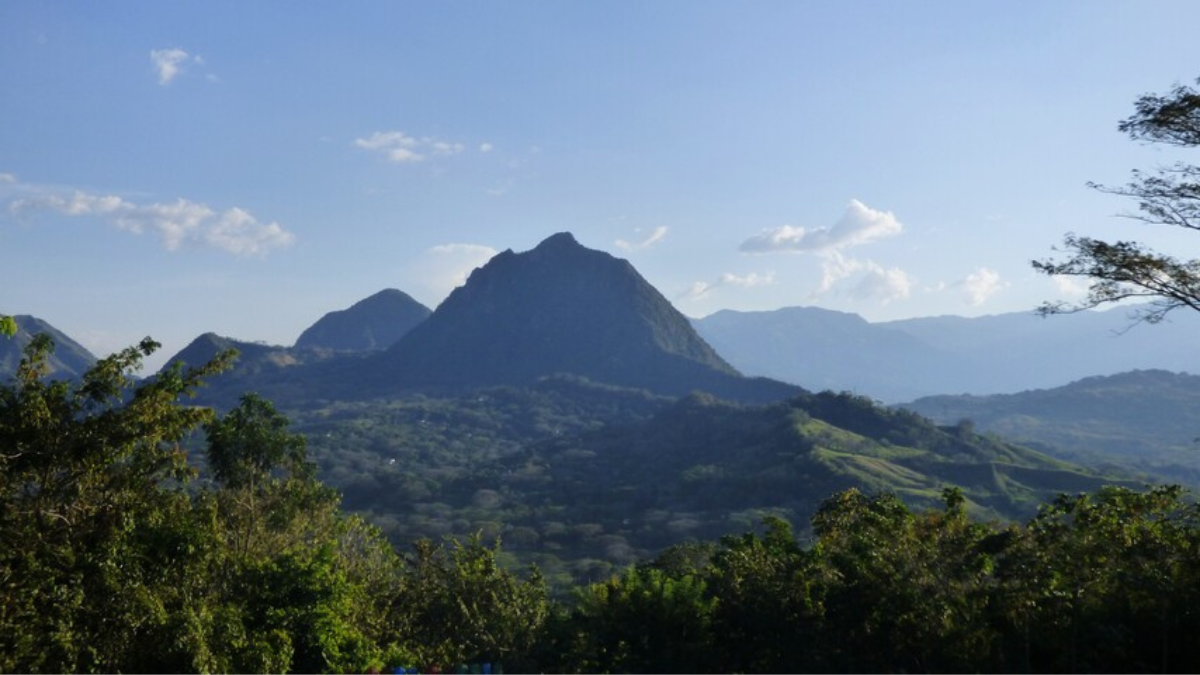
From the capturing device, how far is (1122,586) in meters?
10.3

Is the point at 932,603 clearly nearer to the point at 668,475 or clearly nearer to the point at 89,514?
the point at 89,514

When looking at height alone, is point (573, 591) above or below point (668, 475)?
above

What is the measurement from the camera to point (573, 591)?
16078mm

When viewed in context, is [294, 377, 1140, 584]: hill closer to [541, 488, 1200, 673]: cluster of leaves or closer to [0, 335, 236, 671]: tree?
[541, 488, 1200, 673]: cluster of leaves

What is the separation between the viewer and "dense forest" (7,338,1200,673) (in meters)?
9.89

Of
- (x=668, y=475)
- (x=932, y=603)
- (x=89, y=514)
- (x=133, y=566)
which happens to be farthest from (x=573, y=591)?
(x=668, y=475)

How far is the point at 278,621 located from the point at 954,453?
122 metres

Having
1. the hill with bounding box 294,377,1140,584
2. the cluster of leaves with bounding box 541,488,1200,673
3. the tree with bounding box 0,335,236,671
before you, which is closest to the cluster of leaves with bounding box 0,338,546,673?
the tree with bounding box 0,335,236,671

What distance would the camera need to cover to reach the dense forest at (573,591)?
32.4ft

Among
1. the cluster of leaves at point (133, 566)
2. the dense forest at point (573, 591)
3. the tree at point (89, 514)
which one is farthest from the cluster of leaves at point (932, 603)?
the tree at point (89, 514)

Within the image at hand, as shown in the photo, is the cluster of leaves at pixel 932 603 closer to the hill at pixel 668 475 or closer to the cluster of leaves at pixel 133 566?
the cluster of leaves at pixel 133 566

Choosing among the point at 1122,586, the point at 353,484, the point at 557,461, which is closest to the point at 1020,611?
the point at 1122,586

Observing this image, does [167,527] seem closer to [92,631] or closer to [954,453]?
[92,631]

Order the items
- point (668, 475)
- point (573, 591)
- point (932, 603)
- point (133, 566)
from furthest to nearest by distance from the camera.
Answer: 1. point (668, 475)
2. point (573, 591)
3. point (932, 603)
4. point (133, 566)
